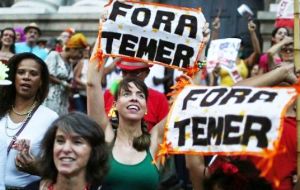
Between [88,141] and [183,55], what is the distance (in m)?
1.56

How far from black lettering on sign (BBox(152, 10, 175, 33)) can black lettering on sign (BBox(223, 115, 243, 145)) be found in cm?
170

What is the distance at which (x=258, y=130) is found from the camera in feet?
12.4

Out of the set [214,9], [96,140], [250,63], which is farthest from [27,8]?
[96,140]

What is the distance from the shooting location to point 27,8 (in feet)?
51.2

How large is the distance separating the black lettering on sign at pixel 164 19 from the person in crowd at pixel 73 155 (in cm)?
152

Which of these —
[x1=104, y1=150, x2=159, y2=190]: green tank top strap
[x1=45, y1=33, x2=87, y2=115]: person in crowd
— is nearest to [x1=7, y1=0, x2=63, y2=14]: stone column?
[x1=45, y1=33, x2=87, y2=115]: person in crowd

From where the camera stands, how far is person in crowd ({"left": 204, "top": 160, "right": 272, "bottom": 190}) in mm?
3789

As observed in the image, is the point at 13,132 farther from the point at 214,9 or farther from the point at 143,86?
the point at 214,9

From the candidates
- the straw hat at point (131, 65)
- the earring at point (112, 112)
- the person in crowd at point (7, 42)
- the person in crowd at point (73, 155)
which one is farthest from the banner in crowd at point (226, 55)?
the person in crowd at point (73, 155)

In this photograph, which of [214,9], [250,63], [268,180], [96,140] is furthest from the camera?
[214,9]

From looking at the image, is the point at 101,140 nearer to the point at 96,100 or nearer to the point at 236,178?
the point at 236,178

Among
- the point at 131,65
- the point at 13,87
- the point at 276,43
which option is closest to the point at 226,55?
the point at 276,43

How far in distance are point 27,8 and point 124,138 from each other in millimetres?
10941

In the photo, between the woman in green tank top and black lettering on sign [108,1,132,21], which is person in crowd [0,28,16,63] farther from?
the woman in green tank top
